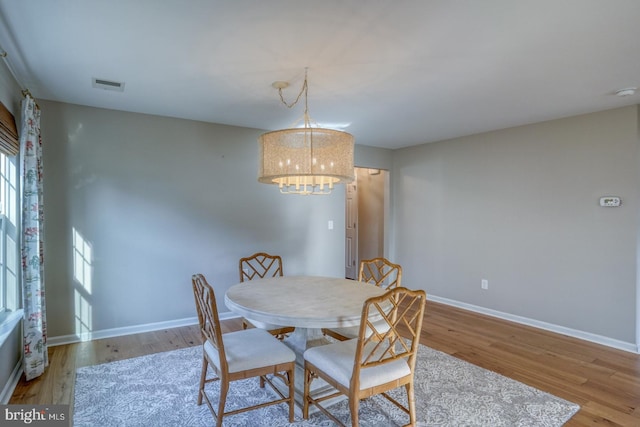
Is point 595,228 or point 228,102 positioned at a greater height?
point 228,102

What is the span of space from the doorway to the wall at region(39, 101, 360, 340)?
2193 mm

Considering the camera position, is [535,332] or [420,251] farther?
[420,251]

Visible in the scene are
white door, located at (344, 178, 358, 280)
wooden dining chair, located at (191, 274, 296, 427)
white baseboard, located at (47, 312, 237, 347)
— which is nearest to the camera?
wooden dining chair, located at (191, 274, 296, 427)

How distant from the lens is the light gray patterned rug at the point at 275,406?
2.20 metres

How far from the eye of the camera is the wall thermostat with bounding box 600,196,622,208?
3453 millimetres

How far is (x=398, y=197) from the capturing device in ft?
18.9

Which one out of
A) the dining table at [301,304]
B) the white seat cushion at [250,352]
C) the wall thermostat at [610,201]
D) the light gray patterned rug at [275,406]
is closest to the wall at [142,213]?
the light gray patterned rug at [275,406]

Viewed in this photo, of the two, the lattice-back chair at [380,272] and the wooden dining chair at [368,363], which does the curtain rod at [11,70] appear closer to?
the wooden dining chair at [368,363]

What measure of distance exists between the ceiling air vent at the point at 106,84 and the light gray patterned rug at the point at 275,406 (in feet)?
7.59

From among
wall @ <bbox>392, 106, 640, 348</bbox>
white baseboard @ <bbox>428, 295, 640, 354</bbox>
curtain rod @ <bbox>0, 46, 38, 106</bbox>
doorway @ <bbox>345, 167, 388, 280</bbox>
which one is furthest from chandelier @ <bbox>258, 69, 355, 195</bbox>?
doorway @ <bbox>345, 167, 388, 280</bbox>

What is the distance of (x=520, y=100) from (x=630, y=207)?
1502 millimetres

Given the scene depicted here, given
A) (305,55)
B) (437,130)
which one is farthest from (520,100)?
(305,55)

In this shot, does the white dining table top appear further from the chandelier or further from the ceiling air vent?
the ceiling air vent

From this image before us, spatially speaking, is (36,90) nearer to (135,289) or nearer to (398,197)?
(135,289)
